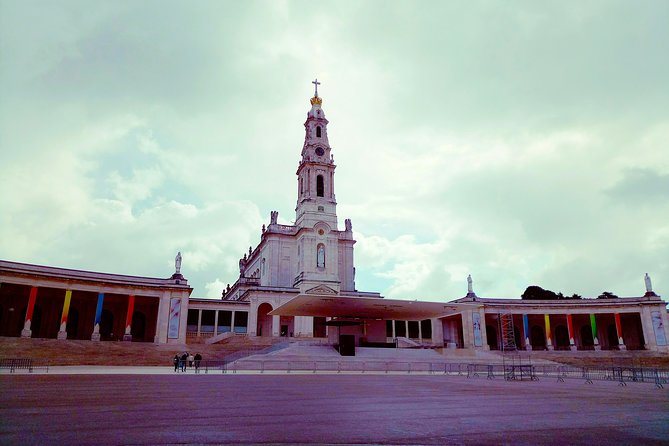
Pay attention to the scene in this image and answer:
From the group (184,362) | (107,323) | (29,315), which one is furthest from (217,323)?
(184,362)

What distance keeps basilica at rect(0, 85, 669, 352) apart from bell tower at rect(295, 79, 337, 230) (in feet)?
0.53

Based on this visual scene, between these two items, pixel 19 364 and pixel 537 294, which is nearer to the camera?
pixel 19 364

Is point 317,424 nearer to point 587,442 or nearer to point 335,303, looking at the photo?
point 587,442

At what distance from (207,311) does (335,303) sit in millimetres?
28188

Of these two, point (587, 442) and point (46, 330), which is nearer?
point (587, 442)

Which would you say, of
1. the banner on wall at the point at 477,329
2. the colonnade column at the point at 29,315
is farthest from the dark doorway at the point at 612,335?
the colonnade column at the point at 29,315

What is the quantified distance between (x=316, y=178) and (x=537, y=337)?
42570 mm

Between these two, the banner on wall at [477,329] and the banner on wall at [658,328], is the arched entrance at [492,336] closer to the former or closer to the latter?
the banner on wall at [477,329]

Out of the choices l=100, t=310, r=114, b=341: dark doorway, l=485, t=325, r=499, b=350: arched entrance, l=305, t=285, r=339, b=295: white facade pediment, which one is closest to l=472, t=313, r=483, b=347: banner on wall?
l=485, t=325, r=499, b=350: arched entrance

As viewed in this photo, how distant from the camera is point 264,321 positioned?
70438mm

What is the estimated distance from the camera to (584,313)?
6719cm

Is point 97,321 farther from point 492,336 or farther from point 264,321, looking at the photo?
point 492,336

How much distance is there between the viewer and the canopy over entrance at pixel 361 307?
46.5 meters

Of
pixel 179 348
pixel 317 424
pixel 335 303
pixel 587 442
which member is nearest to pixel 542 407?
pixel 587 442
